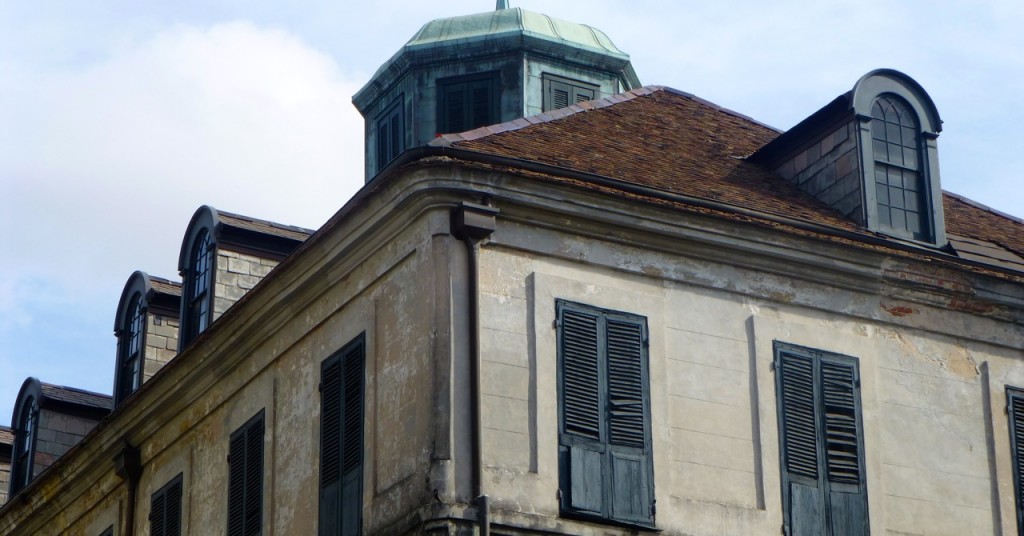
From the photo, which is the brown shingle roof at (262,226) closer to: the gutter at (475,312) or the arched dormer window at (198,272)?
the arched dormer window at (198,272)

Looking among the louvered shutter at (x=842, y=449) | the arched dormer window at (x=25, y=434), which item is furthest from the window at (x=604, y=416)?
the arched dormer window at (x=25, y=434)

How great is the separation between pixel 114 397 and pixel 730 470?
12.1 meters

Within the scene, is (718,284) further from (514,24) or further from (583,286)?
(514,24)

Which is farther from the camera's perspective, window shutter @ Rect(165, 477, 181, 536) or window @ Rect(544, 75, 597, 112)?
window @ Rect(544, 75, 597, 112)

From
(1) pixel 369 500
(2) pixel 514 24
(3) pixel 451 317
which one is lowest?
(1) pixel 369 500

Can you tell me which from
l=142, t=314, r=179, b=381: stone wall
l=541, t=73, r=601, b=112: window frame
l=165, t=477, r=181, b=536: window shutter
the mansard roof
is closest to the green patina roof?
l=541, t=73, r=601, b=112: window frame

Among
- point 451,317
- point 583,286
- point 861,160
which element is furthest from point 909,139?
point 451,317

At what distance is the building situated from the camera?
68.2 ft

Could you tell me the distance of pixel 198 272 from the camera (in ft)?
93.0

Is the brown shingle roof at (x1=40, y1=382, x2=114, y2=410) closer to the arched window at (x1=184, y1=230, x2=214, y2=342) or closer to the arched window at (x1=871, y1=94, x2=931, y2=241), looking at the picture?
the arched window at (x1=184, y1=230, x2=214, y2=342)

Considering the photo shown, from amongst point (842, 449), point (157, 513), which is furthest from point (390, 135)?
point (842, 449)

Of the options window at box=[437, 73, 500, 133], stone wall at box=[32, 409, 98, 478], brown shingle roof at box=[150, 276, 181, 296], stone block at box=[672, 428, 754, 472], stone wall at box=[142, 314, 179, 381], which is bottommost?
stone block at box=[672, 428, 754, 472]

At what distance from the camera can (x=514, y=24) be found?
1182 inches

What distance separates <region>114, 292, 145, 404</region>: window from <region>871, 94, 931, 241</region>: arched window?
11452mm
